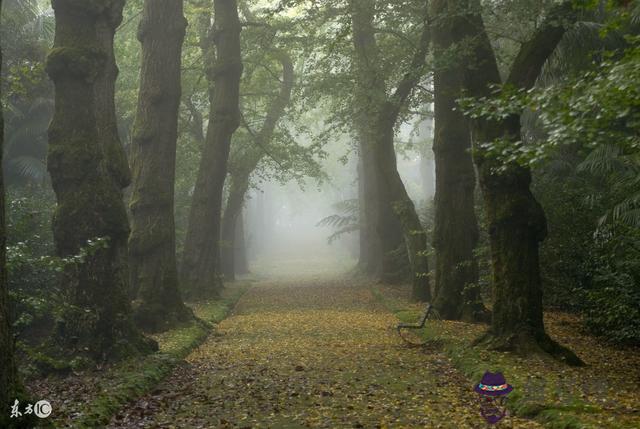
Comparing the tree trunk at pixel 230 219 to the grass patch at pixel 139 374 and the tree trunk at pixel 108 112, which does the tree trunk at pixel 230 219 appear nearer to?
the grass patch at pixel 139 374

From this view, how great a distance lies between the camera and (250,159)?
86.5 ft

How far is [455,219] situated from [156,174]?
6.50m

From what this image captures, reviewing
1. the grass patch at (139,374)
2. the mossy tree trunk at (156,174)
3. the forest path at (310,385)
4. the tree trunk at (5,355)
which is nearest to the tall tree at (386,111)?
the forest path at (310,385)

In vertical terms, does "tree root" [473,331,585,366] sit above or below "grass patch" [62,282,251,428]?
above

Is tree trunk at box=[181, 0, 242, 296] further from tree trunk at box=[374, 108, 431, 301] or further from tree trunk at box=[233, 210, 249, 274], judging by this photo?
tree trunk at box=[233, 210, 249, 274]

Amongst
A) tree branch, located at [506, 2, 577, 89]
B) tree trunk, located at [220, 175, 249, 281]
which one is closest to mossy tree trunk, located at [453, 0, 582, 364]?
tree branch, located at [506, 2, 577, 89]

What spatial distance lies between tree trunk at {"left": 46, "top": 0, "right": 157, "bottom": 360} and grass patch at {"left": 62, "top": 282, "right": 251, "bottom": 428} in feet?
1.58

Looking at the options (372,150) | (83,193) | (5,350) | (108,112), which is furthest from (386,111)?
(5,350)

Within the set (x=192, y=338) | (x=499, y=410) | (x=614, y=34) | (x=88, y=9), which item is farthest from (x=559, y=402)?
(x=614, y=34)

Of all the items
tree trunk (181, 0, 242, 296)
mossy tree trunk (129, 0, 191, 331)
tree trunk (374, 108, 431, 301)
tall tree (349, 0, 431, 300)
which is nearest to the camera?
mossy tree trunk (129, 0, 191, 331)

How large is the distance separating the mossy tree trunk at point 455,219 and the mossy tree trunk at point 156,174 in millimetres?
5635

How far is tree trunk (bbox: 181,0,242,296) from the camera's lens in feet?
62.4

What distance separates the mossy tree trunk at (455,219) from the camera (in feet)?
44.0

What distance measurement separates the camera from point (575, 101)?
5.78m
